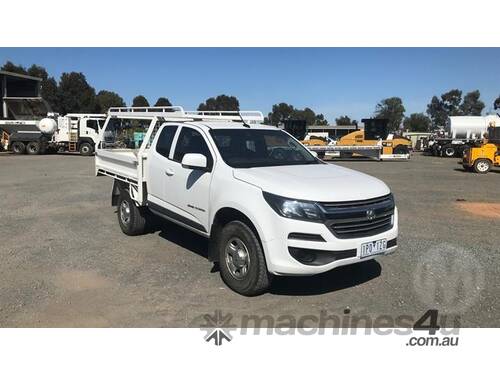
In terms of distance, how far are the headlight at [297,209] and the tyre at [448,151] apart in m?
36.8

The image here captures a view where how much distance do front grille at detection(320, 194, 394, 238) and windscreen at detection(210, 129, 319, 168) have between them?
126 centimetres

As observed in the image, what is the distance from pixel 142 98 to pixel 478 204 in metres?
85.5

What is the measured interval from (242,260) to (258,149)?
A: 5.44 ft

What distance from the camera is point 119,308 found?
4.43 meters

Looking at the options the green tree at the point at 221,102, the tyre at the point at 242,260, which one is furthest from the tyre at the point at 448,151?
the green tree at the point at 221,102

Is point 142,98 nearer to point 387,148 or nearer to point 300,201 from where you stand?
point 387,148

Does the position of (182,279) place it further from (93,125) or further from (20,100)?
(20,100)

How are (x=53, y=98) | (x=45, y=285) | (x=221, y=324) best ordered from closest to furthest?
1. (x=221, y=324)
2. (x=45, y=285)
3. (x=53, y=98)

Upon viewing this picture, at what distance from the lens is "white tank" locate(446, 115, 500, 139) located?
35.8 metres

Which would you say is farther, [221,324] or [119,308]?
[119,308]

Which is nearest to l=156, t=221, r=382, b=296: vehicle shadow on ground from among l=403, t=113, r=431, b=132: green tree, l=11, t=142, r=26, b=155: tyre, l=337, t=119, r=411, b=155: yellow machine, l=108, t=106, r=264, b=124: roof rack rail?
l=108, t=106, r=264, b=124: roof rack rail

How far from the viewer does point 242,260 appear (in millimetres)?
4691

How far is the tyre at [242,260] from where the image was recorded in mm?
4461

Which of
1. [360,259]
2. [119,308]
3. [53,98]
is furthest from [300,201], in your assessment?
[53,98]
